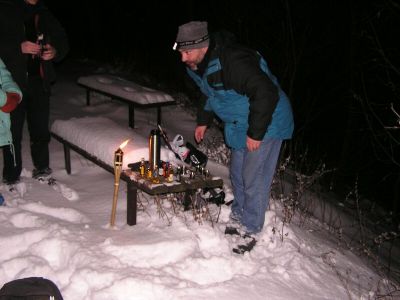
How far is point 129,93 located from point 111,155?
156 inches

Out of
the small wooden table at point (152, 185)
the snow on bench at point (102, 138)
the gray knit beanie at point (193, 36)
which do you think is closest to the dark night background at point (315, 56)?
the small wooden table at point (152, 185)

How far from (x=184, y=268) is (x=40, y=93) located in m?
2.67

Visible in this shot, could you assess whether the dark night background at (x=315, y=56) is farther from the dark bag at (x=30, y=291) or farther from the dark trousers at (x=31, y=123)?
the dark bag at (x=30, y=291)

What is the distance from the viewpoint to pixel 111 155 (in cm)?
434

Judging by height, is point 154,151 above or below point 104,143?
above

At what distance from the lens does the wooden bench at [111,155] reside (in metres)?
3.79

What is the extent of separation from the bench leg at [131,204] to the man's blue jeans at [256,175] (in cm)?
99

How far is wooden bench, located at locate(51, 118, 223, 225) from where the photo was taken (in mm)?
3795

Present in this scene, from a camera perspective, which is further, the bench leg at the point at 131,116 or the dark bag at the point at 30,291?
the bench leg at the point at 131,116

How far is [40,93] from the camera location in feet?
15.2

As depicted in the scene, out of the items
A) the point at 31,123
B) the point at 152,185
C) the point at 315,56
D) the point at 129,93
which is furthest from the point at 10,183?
the point at 315,56

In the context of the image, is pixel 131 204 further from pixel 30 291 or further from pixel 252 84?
pixel 252 84

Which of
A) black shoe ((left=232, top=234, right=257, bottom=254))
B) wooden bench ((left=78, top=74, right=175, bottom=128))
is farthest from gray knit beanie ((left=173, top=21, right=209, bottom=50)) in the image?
wooden bench ((left=78, top=74, right=175, bottom=128))

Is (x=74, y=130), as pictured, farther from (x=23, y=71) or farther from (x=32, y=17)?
(x=32, y=17)
